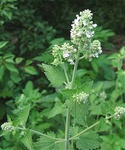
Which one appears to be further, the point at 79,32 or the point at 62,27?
the point at 62,27

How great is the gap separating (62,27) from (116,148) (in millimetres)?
2247

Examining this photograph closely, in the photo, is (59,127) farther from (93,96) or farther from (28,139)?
(28,139)

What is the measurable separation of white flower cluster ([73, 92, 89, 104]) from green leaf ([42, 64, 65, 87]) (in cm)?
13

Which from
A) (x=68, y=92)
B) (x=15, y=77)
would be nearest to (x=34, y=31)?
(x=15, y=77)

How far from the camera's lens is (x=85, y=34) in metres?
1.79

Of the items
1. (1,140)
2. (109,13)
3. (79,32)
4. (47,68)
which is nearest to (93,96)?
(1,140)

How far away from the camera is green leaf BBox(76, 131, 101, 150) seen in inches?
81.0

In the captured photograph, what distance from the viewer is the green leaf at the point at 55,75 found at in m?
1.97

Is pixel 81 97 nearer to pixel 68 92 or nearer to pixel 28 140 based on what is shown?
pixel 68 92

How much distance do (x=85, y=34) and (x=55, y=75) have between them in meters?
0.30

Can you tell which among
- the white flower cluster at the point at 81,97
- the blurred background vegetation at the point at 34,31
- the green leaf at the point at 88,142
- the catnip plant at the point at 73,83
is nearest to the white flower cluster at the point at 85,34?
the catnip plant at the point at 73,83

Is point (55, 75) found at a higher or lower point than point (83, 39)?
lower

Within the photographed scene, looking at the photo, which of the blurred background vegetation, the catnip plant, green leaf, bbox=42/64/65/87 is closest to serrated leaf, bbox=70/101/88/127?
the catnip plant

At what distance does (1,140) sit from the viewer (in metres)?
2.94
